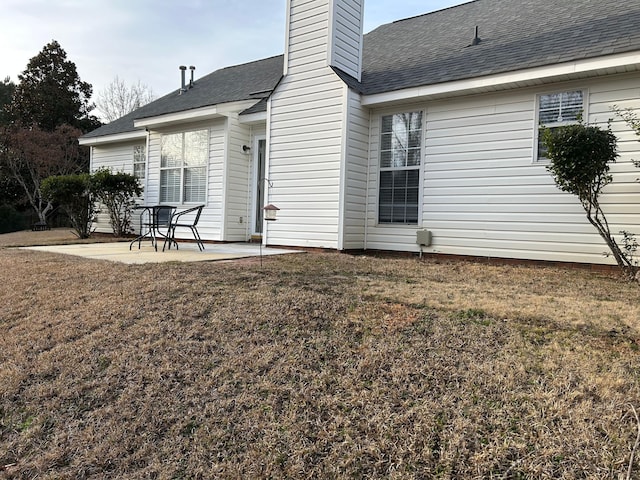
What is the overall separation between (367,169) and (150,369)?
5.28 meters

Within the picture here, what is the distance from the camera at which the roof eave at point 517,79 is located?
16.9 ft

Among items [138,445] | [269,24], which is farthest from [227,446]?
[269,24]

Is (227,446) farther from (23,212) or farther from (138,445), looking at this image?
(23,212)

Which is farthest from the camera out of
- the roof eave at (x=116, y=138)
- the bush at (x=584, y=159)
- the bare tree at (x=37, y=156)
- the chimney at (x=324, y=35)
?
the bare tree at (x=37, y=156)

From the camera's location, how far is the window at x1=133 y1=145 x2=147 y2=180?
452 inches

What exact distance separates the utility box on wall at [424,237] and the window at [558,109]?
181 cm

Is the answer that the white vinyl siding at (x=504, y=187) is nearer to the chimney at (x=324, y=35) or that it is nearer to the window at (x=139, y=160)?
the chimney at (x=324, y=35)

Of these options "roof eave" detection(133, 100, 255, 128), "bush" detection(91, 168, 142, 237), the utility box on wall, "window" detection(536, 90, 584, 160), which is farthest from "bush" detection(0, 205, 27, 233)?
"window" detection(536, 90, 584, 160)

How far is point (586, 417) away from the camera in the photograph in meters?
1.90

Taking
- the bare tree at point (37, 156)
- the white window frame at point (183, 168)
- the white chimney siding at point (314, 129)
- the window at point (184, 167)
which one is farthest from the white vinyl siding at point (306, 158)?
the bare tree at point (37, 156)

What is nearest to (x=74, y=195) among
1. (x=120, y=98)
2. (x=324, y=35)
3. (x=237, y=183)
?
(x=237, y=183)

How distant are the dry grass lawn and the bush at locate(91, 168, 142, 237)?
6.62m

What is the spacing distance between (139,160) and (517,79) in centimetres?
937

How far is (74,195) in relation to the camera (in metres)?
10.0
